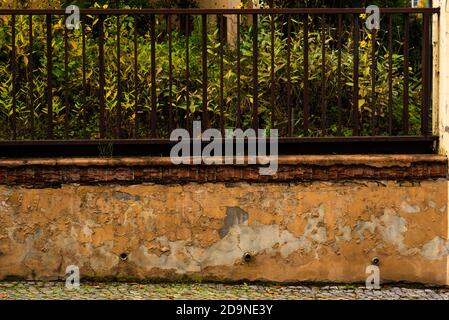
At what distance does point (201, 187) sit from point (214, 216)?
0.85 ft

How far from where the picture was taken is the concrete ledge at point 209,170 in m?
6.88

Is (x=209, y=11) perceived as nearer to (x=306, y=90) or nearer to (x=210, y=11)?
(x=210, y=11)

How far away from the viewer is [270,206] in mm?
6914

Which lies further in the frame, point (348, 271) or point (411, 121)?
point (411, 121)

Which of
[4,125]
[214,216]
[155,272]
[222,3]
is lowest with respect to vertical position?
[155,272]

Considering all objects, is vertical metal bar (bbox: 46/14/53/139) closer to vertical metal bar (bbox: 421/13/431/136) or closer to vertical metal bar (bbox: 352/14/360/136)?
vertical metal bar (bbox: 352/14/360/136)

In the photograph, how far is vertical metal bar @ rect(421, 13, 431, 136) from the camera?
7144 millimetres

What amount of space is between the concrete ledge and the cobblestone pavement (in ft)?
2.77

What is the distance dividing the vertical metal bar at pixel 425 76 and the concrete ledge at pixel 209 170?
35 cm

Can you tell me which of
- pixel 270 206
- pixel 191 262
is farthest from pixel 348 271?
pixel 191 262

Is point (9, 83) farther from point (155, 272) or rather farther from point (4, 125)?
point (155, 272)

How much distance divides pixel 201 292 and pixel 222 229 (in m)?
0.56

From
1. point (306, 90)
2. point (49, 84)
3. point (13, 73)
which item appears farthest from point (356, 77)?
point (13, 73)

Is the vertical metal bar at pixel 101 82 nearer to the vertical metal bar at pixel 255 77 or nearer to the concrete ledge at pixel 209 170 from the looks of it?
the concrete ledge at pixel 209 170
